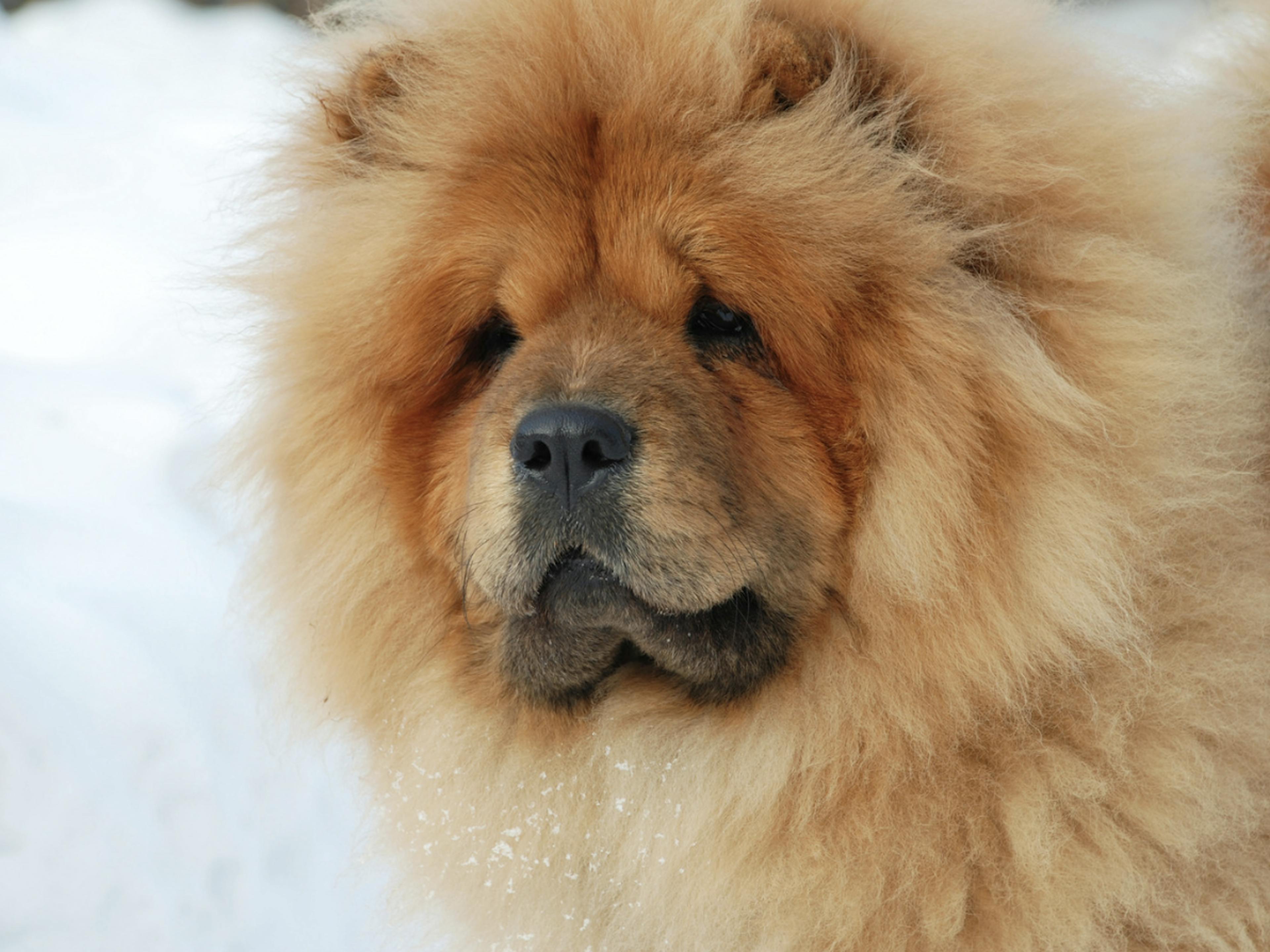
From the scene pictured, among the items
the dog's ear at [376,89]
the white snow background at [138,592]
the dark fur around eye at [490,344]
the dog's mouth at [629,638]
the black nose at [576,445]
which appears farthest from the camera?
the white snow background at [138,592]

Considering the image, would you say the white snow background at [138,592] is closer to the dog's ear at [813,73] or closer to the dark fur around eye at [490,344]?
the dog's ear at [813,73]

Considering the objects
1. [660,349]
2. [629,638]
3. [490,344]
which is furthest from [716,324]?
[629,638]

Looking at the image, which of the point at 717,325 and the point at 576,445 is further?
the point at 717,325

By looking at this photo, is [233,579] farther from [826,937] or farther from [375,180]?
[826,937]

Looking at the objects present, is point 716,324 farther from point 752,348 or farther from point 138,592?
point 138,592

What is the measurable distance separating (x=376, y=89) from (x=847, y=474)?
47.0 inches

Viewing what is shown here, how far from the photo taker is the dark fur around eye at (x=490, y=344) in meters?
2.29

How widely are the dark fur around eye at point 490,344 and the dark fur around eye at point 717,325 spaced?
0.35m

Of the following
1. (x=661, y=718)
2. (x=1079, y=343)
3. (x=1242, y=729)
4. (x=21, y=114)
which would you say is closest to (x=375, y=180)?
(x=661, y=718)

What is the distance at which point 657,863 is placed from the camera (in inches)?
85.2

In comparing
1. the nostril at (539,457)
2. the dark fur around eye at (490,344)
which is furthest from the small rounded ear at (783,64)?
the nostril at (539,457)

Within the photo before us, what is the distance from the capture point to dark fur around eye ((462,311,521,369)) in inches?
90.3

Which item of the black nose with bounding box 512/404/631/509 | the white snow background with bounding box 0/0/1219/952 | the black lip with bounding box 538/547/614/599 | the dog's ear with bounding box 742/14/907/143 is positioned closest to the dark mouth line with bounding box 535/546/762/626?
the black lip with bounding box 538/547/614/599

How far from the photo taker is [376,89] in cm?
242
